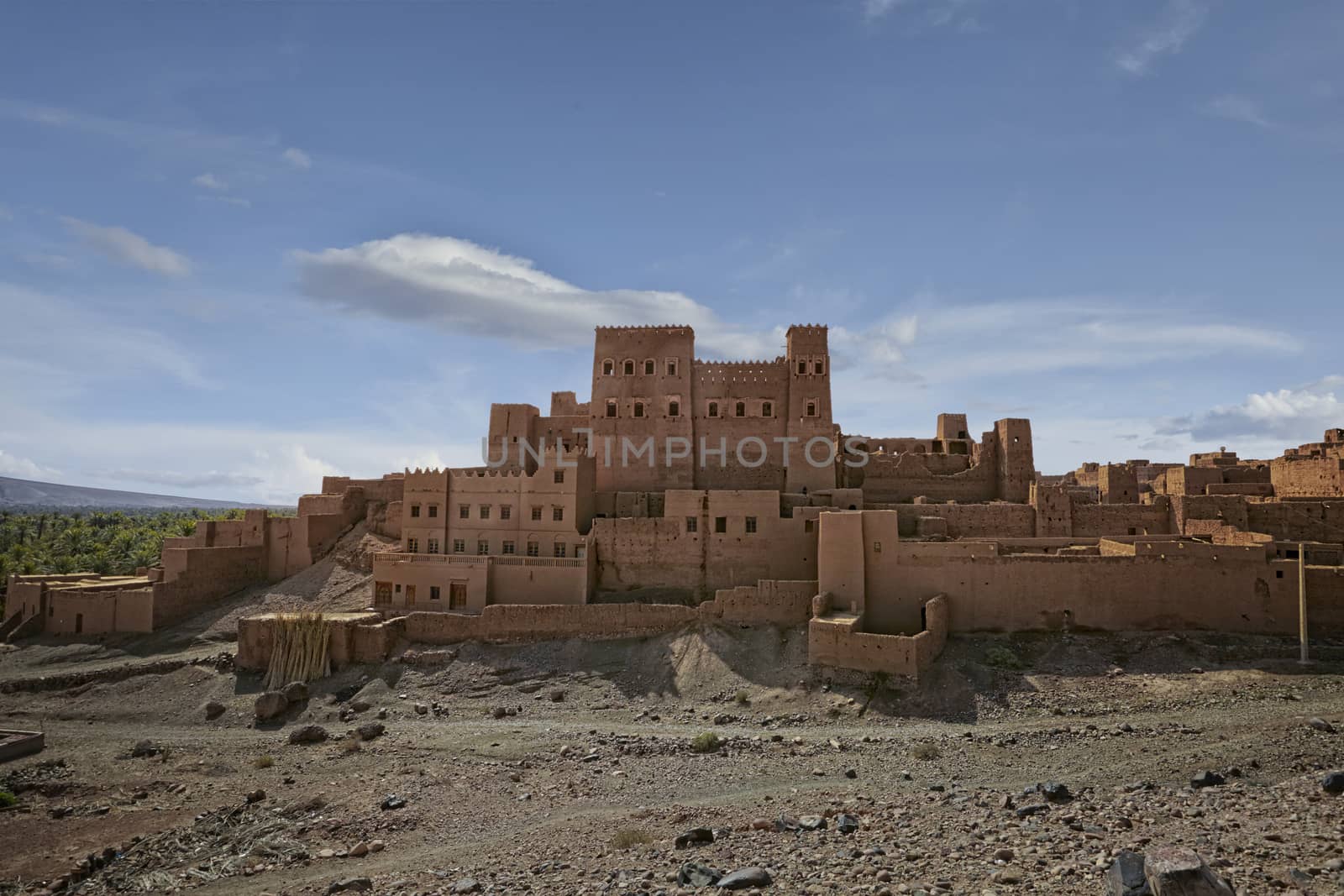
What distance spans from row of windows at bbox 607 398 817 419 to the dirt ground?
560 inches

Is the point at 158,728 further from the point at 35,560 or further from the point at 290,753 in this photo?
the point at 35,560

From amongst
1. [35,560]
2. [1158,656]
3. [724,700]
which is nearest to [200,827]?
[724,700]

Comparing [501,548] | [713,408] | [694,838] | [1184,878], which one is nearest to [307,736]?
[501,548]

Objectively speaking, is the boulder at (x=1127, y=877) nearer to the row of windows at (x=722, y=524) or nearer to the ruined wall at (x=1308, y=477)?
the row of windows at (x=722, y=524)

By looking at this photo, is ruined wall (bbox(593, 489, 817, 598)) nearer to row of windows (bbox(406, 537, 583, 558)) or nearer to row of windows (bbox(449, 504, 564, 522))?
row of windows (bbox(406, 537, 583, 558))

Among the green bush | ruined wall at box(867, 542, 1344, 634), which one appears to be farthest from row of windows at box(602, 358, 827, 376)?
the green bush

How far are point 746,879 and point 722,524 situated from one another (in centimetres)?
1966

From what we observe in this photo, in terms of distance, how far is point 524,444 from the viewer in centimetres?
3978

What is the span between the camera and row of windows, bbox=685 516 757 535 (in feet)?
102

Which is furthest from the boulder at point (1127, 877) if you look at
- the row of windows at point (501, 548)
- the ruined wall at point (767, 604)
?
the row of windows at point (501, 548)

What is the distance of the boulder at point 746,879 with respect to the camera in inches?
463

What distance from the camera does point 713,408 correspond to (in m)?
40.0

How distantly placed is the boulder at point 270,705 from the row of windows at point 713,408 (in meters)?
18.8

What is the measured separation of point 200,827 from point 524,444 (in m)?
22.8
